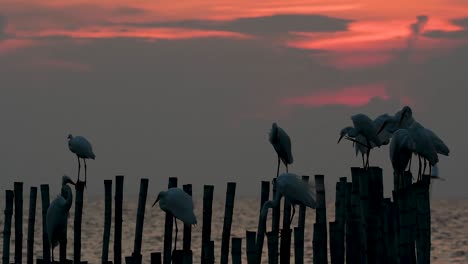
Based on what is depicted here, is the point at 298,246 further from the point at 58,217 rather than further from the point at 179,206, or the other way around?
the point at 58,217

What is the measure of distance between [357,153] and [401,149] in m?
5.01

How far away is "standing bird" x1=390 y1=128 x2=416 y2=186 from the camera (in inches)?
621

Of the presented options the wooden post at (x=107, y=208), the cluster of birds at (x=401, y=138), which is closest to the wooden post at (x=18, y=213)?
the wooden post at (x=107, y=208)

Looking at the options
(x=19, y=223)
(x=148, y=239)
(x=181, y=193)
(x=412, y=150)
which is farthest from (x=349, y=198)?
(x=148, y=239)

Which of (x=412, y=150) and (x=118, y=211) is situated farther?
(x=118, y=211)

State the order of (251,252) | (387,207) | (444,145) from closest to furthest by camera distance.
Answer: (251,252), (387,207), (444,145)

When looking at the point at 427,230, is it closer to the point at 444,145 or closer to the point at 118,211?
the point at 444,145

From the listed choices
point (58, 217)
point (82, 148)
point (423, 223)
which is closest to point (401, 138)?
point (423, 223)

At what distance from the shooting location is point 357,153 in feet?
Answer: 68.2

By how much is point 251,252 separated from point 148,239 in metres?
57.3

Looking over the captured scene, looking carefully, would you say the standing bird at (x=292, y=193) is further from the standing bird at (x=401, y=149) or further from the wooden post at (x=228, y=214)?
the standing bird at (x=401, y=149)

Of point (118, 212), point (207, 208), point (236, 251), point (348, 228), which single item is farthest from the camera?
point (118, 212)

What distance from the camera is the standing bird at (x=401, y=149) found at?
15766 millimetres

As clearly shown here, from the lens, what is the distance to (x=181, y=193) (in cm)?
1742
